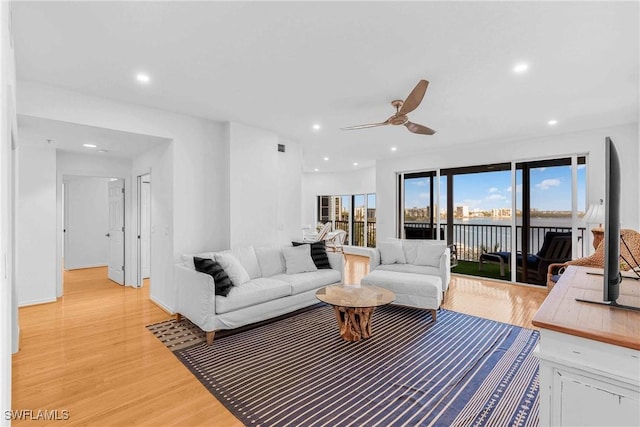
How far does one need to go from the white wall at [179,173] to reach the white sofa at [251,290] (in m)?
0.42

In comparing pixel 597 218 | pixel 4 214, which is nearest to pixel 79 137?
pixel 4 214

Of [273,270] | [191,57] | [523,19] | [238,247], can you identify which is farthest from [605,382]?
[238,247]

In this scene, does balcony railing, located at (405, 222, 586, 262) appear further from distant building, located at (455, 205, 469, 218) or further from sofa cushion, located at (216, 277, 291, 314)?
sofa cushion, located at (216, 277, 291, 314)

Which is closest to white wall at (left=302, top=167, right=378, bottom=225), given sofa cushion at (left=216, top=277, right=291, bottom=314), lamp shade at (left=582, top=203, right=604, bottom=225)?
lamp shade at (left=582, top=203, right=604, bottom=225)

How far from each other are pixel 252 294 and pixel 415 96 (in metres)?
2.58

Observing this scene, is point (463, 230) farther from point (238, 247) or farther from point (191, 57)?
point (191, 57)

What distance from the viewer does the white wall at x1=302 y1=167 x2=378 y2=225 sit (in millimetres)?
9172

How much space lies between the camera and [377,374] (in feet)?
8.09

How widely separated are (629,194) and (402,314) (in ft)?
12.5

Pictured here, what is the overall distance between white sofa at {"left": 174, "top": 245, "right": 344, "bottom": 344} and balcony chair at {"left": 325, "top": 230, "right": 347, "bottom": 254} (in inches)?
158

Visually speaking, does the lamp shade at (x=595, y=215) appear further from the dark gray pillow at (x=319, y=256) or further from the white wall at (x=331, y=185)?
the white wall at (x=331, y=185)

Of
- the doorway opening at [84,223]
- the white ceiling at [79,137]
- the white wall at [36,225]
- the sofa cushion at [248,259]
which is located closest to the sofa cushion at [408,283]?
the sofa cushion at [248,259]

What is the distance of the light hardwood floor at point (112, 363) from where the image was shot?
6.65ft

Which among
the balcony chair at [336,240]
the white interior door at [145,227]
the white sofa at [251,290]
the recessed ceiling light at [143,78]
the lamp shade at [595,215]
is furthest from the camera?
the balcony chair at [336,240]
